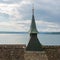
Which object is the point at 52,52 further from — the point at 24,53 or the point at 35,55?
the point at 24,53

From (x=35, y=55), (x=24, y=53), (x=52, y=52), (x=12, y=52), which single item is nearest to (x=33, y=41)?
(x=35, y=55)

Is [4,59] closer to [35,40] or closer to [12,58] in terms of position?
[12,58]

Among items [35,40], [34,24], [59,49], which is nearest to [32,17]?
[34,24]

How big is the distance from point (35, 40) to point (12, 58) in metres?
4.88

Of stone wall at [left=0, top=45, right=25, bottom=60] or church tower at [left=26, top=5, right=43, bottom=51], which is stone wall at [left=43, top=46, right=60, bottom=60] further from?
stone wall at [left=0, top=45, right=25, bottom=60]

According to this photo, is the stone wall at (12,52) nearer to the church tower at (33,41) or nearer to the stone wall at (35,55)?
the stone wall at (35,55)

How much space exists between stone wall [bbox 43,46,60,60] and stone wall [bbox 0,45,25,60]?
2586 mm

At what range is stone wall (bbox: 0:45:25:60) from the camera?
27.9 meters

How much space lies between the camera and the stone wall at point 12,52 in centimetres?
2792

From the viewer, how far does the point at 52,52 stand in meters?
29.5

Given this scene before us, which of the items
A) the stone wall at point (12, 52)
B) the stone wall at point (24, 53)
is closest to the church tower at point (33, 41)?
the stone wall at point (24, 53)

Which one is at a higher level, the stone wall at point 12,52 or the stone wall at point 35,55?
the stone wall at point 12,52

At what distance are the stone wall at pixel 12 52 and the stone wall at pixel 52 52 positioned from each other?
259 centimetres

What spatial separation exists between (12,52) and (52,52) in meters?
4.05
